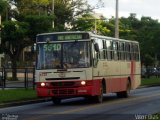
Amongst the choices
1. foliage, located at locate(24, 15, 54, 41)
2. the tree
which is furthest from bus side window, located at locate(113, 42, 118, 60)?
the tree

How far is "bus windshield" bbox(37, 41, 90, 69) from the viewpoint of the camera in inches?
1003

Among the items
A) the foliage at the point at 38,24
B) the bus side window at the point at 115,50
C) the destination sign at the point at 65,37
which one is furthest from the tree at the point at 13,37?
the destination sign at the point at 65,37

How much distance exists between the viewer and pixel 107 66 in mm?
28375

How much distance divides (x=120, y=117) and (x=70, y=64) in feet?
23.0

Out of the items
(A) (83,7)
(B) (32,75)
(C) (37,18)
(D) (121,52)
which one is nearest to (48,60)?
(D) (121,52)

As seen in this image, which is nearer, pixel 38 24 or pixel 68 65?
pixel 68 65

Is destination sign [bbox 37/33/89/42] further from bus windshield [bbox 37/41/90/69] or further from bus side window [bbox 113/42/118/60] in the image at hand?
bus side window [bbox 113/42/118/60]

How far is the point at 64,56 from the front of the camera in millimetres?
25516

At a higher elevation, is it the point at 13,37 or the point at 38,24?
the point at 38,24

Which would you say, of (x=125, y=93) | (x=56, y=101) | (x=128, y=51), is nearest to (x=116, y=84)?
(x=125, y=93)

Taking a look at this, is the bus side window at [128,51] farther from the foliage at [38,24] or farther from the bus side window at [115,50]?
the foliage at [38,24]

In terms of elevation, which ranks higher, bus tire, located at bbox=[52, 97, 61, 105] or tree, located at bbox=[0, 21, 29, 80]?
A: tree, located at bbox=[0, 21, 29, 80]

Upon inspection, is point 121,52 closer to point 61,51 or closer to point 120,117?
point 61,51

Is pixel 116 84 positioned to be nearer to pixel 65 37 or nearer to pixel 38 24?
pixel 65 37
